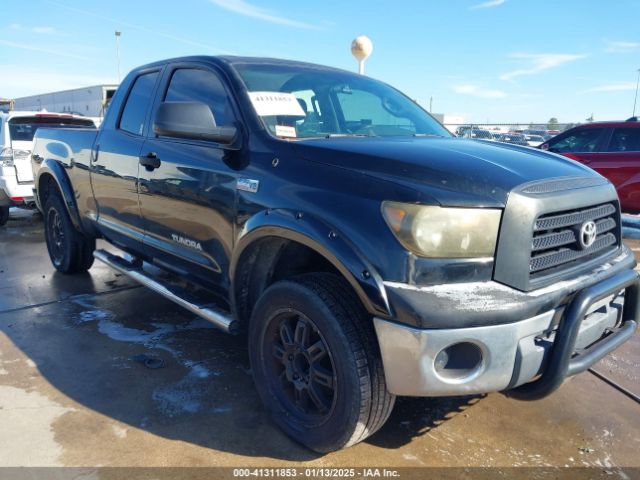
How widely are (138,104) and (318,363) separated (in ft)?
8.57

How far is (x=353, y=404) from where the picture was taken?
223cm

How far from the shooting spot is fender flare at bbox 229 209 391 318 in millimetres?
2082

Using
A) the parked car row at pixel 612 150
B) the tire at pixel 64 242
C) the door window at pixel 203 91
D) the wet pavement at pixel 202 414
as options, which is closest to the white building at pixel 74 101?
the tire at pixel 64 242

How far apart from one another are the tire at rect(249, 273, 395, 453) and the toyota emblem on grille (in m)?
1.05

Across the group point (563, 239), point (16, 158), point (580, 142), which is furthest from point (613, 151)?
point (16, 158)

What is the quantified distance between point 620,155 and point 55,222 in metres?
7.73

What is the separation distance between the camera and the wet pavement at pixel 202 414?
253cm

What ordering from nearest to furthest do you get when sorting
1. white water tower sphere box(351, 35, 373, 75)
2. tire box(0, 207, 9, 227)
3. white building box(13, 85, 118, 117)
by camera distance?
tire box(0, 207, 9, 227) < white water tower sphere box(351, 35, 373, 75) < white building box(13, 85, 118, 117)

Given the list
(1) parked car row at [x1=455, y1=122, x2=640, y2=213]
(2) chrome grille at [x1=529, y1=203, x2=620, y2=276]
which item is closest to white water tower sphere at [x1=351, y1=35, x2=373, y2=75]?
(1) parked car row at [x1=455, y1=122, x2=640, y2=213]

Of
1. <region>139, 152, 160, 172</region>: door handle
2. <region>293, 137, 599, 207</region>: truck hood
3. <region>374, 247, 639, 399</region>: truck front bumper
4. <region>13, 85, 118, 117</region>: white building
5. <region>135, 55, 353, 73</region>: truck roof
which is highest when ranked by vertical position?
<region>13, 85, 118, 117</region>: white building

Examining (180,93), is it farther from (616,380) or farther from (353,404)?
(616,380)

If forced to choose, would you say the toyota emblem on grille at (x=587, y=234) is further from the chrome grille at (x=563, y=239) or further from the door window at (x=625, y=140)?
the door window at (x=625, y=140)

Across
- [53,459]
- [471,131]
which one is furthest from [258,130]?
[471,131]

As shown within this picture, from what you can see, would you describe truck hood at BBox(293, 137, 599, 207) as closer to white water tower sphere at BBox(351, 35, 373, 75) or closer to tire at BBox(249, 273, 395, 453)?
tire at BBox(249, 273, 395, 453)
